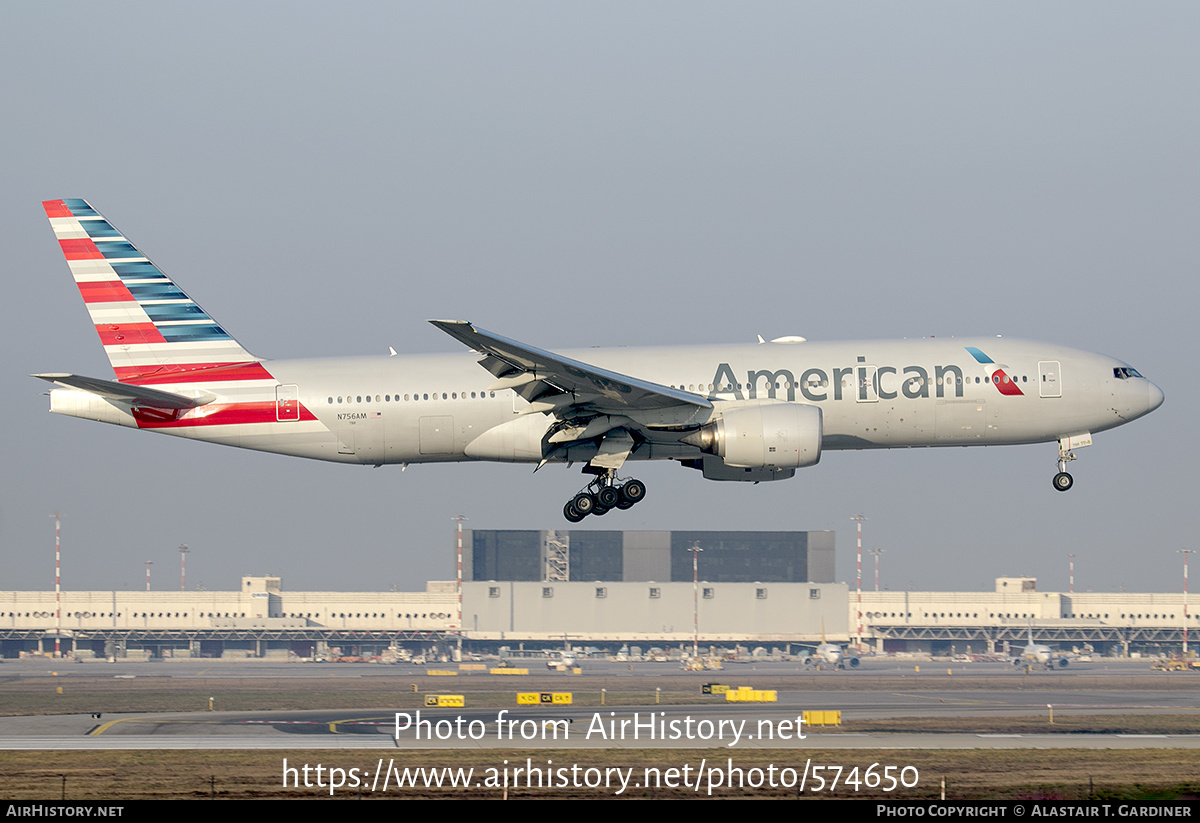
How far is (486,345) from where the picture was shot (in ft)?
125

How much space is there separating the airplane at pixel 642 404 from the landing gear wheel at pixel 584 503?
5cm

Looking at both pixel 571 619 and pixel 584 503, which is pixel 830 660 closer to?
pixel 571 619

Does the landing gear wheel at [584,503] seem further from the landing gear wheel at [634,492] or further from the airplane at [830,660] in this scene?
the airplane at [830,660]

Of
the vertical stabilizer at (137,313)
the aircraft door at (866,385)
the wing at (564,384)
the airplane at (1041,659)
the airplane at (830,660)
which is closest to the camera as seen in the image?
Result: the wing at (564,384)

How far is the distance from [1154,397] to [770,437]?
14.1m

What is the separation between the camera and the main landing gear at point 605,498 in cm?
4353

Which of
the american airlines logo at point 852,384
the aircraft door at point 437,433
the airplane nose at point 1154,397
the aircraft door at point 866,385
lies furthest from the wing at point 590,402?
the airplane nose at point 1154,397

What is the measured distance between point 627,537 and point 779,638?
34.0m

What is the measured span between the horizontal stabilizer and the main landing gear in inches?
492

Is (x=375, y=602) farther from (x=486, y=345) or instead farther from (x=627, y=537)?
(x=486, y=345)

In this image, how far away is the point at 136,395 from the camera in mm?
42688

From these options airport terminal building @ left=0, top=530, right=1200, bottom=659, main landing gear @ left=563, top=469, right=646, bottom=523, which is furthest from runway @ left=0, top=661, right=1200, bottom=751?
airport terminal building @ left=0, top=530, right=1200, bottom=659

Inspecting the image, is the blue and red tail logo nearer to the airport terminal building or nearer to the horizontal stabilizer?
the horizontal stabilizer

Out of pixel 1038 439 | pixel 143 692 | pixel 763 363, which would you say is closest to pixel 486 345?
pixel 763 363
